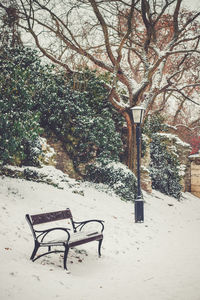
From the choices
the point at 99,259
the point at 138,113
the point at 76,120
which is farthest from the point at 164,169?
the point at 99,259

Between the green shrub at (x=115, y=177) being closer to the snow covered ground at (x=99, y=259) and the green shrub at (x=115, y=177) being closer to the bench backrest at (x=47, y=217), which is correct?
the snow covered ground at (x=99, y=259)

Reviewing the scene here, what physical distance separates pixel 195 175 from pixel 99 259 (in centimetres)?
1668

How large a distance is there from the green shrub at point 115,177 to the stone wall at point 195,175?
9.83 metres

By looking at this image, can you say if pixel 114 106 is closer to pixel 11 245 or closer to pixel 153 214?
pixel 153 214

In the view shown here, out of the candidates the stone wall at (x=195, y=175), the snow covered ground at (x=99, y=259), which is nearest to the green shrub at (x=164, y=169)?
the stone wall at (x=195, y=175)

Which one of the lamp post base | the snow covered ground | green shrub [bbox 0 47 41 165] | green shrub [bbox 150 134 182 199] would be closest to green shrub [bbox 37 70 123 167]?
the snow covered ground

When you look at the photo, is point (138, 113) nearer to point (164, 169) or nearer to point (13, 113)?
point (13, 113)

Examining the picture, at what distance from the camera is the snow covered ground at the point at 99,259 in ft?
12.4

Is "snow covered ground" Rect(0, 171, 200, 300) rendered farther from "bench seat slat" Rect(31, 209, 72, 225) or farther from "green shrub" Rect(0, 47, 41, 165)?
"green shrub" Rect(0, 47, 41, 165)

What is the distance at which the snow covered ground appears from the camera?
377cm

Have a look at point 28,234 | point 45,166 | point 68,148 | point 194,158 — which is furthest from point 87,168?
point 194,158

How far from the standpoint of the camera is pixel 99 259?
17.8ft

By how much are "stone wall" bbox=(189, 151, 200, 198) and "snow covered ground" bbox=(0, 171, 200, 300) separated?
11138 mm

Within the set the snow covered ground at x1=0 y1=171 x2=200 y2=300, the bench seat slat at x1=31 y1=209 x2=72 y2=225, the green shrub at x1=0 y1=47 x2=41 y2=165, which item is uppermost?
the green shrub at x1=0 y1=47 x2=41 y2=165
